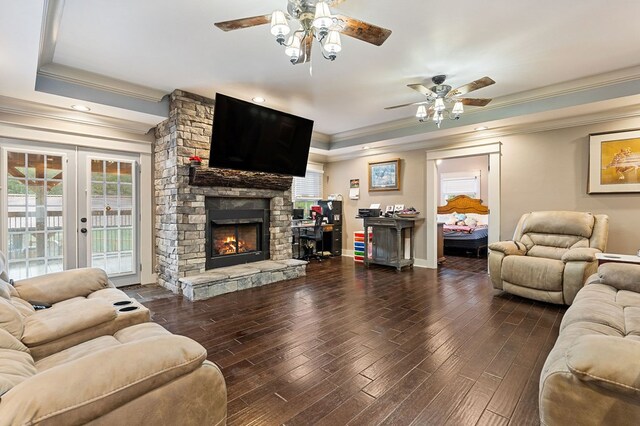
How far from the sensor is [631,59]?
318 centimetres

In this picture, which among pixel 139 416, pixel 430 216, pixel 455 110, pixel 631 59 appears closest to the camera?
pixel 139 416

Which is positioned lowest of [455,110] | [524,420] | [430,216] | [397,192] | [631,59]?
[524,420]

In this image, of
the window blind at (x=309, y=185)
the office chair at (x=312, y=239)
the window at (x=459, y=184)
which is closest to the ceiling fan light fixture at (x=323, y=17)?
the office chair at (x=312, y=239)

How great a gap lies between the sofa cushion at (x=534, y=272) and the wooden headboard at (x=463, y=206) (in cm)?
452

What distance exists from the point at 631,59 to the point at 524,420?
3.81 m

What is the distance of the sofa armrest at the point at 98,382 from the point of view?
2.80ft

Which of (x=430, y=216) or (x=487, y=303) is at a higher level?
(x=430, y=216)

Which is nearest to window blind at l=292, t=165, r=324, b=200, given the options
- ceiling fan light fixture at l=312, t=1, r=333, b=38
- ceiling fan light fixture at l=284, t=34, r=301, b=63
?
ceiling fan light fixture at l=284, t=34, r=301, b=63

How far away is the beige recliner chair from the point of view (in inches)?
130

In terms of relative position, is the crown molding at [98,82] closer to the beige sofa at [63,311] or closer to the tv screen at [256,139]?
the tv screen at [256,139]

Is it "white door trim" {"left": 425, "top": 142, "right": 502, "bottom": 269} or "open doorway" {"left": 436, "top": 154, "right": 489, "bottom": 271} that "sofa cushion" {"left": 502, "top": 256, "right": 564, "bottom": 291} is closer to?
"white door trim" {"left": 425, "top": 142, "right": 502, "bottom": 269}

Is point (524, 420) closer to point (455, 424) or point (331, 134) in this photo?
point (455, 424)

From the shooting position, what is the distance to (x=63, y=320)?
164 centimetres

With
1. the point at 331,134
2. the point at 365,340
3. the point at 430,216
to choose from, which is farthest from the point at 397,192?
the point at 365,340
